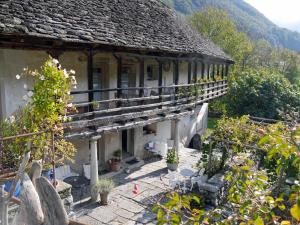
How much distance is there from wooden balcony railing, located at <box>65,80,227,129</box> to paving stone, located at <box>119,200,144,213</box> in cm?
290

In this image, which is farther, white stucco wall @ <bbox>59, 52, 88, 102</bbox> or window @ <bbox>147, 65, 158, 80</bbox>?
window @ <bbox>147, 65, 158, 80</bbox>

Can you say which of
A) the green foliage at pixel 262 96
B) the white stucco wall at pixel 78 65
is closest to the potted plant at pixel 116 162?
the white stucco wall at pixel 78 65

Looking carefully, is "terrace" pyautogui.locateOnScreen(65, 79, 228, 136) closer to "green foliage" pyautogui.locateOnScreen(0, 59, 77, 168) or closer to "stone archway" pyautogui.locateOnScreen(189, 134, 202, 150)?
"green foliage" pyautogui.locateOnScreen(0, 59, 77, 168)

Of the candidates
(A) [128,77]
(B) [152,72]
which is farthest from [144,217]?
(B) [152,72]

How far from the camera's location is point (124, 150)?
585 inches

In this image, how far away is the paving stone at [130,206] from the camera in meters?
9.84

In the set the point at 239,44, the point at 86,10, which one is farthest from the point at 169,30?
the point at 239,44

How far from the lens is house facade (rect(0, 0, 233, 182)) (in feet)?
27.0

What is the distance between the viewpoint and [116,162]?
1304cm

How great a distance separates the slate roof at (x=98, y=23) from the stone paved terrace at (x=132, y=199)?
5.33 m

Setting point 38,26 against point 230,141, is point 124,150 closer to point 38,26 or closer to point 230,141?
point 230,141

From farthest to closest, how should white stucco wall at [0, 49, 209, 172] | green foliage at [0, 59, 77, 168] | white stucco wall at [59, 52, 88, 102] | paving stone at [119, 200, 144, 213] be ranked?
white stucco wall at [59, 52, 88, 102] < paving stone at [119, 200, 144, 213] < white stucco wall at [0, 49, 209, 172] < green foliage at [0, 59, 77, 168]

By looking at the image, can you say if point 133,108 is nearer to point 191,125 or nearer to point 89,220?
point 89,220

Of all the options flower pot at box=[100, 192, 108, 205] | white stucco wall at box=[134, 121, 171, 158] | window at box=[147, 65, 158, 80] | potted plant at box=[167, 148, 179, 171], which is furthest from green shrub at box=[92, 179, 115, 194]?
window at box=[147, 65, 158, 80]
